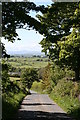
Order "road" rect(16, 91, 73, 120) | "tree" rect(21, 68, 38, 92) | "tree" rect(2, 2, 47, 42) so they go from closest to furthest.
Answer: "tree" rect(2, 2, 47, 42) < "road" rect(16, 91, 73, 120) < "tree" rect(21, 68, 38, 92)

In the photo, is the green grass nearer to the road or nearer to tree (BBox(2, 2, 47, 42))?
the road

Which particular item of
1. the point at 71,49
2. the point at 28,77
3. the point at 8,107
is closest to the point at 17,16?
the point at 8,107

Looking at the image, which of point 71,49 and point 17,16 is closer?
point 17,16

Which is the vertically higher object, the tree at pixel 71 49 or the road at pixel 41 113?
the tree at pixel 71 49

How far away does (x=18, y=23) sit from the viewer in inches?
698

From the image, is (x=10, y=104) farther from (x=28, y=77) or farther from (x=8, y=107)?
(x=28, y=77)

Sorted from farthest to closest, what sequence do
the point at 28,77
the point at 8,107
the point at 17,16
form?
the point at 28,77 → the point at 8,107 → the point at 17,16

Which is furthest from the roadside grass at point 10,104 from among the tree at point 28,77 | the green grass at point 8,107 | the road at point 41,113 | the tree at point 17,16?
the tree at point 28,77

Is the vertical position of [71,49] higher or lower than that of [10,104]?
higher

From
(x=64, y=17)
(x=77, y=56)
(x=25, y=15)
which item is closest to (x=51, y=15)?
(x=25, y=15)

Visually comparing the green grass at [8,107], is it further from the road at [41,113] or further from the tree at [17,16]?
the tree at [17,16]

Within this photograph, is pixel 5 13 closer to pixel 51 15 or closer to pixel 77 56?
pixel 51 15

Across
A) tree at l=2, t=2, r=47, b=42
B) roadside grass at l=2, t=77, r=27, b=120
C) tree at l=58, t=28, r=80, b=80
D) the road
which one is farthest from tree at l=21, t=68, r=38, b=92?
tree at l=2, t=2, r=47, b=42

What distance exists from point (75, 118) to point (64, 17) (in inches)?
692
